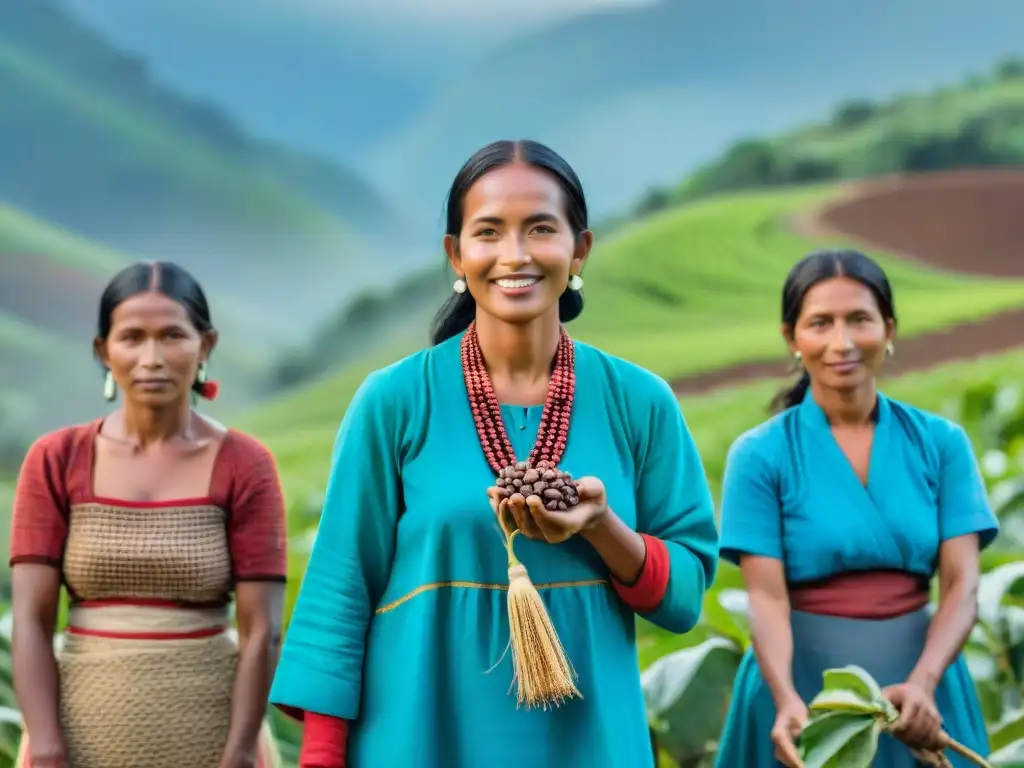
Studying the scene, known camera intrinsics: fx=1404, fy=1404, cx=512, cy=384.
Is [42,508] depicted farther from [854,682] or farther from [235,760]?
[854,682]

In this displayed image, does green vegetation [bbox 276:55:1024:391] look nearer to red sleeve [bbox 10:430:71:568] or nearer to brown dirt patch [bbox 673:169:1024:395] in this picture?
brown dirt patch [bbox 673:169:1024:395]

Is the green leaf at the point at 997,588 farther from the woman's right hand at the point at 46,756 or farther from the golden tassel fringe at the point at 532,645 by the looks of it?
the woman's right hand at the point at 46,756

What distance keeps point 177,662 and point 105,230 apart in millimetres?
3529

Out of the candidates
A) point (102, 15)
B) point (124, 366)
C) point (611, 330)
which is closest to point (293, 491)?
point (611, 330)

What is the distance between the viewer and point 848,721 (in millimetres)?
2074

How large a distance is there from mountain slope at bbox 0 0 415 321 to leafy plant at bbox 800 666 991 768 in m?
3.63

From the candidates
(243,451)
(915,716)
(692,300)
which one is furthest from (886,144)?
(243,451)

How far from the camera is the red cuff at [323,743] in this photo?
1.67 meters

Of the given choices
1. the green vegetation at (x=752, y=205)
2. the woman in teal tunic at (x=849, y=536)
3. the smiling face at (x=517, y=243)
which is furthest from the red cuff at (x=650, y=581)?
the green vegetation at (x=752, y=205)

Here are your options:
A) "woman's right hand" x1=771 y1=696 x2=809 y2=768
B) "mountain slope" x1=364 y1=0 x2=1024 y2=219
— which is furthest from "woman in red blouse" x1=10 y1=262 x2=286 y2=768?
"mountain slope" x1=364 y1=0 x2=1024 y2=219

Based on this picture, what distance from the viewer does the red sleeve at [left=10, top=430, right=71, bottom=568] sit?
216 centimetres

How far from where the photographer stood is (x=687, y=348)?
5324 millimetres

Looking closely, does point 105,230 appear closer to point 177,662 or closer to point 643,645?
point 643,645

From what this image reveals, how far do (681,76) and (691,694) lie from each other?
11.5 ft
